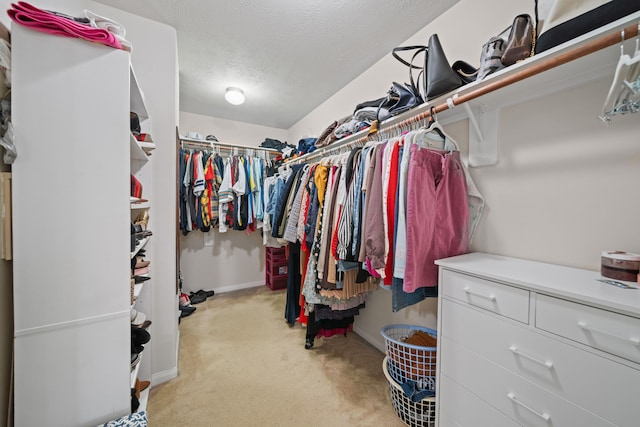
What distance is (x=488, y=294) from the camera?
2.71 ft

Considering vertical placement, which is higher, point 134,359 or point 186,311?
point 134,359

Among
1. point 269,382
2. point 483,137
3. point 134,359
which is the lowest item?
point 269,382

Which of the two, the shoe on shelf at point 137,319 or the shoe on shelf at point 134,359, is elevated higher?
the shoe on shelf at point 137,319

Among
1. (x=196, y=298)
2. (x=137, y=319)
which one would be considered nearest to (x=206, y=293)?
(x=196, y=298)

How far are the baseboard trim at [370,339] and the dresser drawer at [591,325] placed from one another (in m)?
1.42

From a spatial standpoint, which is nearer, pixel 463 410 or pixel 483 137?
pixel 463 410

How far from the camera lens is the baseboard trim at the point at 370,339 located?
74.5 inches

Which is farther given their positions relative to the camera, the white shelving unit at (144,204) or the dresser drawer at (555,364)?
the white shelving unit at (144,204)

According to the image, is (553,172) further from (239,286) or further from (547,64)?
(239,286)

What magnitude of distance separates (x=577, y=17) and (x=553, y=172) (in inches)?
21.9

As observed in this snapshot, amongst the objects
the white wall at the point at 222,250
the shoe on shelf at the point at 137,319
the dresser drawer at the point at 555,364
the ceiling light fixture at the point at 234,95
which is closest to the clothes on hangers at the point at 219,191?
the white wall at the point at 222,250

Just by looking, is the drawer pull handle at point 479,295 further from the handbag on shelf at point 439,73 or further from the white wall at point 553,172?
the handbag on shelf at point 439,73

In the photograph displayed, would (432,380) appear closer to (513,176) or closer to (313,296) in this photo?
(313,296)

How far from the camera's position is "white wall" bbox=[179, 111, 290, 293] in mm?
3025
